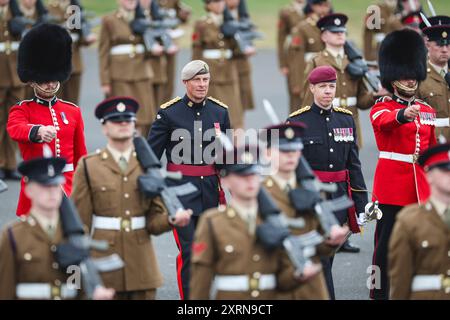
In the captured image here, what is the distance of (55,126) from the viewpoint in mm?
8656

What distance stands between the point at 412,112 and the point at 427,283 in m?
2.08

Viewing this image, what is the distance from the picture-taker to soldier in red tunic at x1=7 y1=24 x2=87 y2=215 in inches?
335

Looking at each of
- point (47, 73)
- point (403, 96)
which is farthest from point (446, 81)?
point (47, 73)

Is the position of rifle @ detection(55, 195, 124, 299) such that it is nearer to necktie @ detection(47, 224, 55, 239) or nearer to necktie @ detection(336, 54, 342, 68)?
necktie @ detection(47, 224, 55, 239)

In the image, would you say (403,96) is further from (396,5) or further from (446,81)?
(396,5)

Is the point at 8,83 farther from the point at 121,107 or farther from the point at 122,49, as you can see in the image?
the point at 121,107

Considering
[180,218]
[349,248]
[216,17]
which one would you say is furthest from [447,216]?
[216,17]

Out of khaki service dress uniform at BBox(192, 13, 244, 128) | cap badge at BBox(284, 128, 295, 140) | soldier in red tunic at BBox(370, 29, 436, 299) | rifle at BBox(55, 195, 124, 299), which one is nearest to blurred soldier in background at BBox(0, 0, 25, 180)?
khaki service dress uniform at BBox(192, 13, 244, 128)

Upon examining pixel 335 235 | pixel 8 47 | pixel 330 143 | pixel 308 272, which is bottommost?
pixel 308 272

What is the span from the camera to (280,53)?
1658cm

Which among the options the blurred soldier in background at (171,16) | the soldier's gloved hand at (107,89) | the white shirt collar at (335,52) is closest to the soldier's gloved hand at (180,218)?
the white shirt collar at (335,52)

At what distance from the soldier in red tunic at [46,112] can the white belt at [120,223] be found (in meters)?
1.09

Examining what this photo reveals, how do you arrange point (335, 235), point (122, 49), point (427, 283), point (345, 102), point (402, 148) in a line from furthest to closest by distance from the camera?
1. point (122, 49)
2. point (345, 102)
3. point (402, 148)
4. point (335, 235)
5. point (427, 283)
